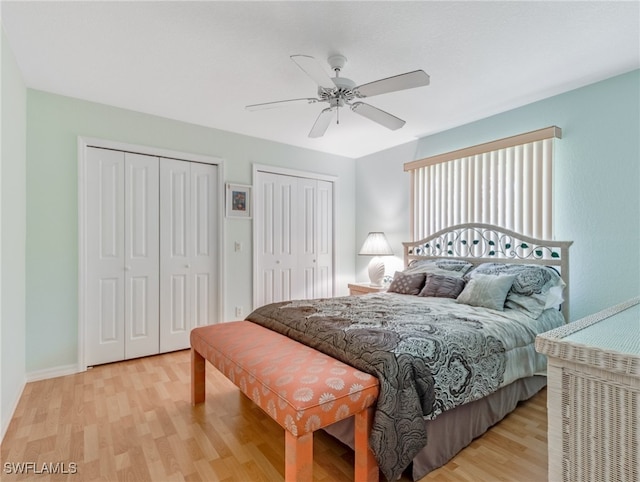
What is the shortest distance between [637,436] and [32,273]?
369cm

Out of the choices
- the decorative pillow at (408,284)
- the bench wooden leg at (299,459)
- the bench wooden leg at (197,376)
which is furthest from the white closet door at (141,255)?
the bench wooden leg at (299,459)

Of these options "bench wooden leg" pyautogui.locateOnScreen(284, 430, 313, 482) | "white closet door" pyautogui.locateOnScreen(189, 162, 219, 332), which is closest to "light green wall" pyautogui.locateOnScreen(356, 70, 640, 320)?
"bench wooden leg" pyautogui.locateOnScreen(284, 430, 313, 482)

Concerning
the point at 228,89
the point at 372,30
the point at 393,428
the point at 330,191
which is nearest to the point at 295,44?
the point at 372,30

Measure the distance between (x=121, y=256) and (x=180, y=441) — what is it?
6.47 feet

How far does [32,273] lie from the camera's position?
8.86ft

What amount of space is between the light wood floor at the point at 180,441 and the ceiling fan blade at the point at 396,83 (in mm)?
2075

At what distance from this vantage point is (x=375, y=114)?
2.36 meters

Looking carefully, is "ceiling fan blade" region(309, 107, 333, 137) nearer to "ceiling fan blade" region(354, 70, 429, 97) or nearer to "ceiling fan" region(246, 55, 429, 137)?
"ceiling fan" region(246, 55, 429, 137)

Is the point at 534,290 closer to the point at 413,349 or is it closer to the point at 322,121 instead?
the point at 413,349

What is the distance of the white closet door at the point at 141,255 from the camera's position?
10.4 ft

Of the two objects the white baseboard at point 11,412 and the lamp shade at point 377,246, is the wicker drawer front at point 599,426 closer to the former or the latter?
the white baseboard at point 11,412

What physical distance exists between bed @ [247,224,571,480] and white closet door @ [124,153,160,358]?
1.43m

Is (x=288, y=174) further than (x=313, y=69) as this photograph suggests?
Yes

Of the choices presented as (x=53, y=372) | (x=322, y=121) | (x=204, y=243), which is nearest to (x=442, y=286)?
(x=322, y=121)
